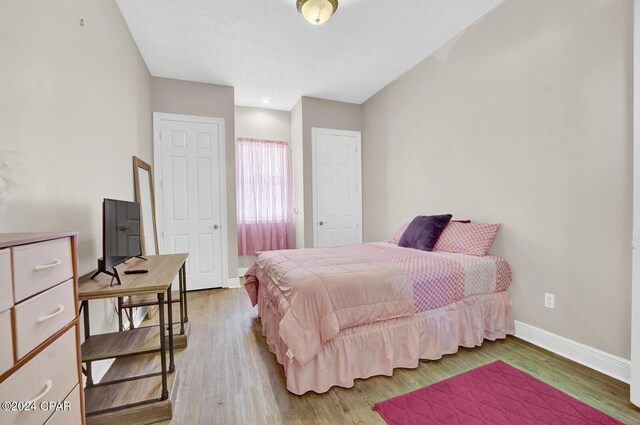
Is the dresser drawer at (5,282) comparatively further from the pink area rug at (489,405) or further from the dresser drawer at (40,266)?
the pink area rug at (489,405)

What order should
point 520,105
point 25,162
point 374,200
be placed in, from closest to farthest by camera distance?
point 25,162, point 520,105, point 374,200

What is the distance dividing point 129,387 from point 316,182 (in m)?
3.30

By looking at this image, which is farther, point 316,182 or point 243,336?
point 316,182

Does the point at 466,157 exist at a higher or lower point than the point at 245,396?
higher

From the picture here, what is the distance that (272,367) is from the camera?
6.45 feet

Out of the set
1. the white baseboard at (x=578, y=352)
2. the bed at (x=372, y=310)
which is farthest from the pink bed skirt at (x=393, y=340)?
the white baseboard at (x=578, y=352)

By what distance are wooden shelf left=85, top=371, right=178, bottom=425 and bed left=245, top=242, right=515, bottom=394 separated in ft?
2.22

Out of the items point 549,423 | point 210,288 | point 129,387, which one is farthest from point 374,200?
point 129,387

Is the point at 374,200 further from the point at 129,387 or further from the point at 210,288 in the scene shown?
the point at 129,387

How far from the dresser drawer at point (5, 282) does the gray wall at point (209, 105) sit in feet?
10.6

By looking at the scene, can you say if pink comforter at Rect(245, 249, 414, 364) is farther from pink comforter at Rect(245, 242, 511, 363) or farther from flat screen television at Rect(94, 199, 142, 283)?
flat screen television at Rect(94, 199, 142, 283)

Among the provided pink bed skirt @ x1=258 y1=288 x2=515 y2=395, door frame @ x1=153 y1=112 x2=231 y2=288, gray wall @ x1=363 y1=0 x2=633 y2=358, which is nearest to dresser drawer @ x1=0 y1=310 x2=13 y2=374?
pink bed skirt @ x1=258 y1=288 x2=515 y2=395

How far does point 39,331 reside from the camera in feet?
2.74

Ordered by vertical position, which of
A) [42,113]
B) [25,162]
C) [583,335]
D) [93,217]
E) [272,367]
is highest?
[42,113]
